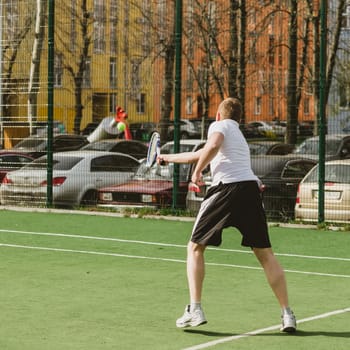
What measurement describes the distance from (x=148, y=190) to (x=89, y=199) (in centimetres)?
165

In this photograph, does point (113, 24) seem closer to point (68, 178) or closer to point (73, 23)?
point (73, 23)

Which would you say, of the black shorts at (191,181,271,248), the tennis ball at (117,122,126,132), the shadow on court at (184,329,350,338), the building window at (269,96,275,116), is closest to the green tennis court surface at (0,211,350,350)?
the shadow on court at (184,329,350,338)

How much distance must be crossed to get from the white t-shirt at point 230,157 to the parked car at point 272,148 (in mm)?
10828

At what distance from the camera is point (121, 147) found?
23.0 metres

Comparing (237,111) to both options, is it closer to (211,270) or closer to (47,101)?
(211,270)

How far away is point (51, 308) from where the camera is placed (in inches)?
407

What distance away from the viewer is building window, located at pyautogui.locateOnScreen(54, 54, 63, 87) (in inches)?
905

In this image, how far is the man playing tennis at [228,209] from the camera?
30.0ft

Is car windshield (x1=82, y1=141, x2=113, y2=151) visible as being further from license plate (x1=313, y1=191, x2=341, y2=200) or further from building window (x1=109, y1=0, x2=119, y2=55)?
license plate (x1=313, y1=191, x2=341, y2=200)

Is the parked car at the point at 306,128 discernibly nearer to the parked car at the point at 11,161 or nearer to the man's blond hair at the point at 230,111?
the parked car at the point at 11,161

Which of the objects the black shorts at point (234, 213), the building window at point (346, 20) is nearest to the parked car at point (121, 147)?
the building window at point (346, 20)

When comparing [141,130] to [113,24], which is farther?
[113,24]

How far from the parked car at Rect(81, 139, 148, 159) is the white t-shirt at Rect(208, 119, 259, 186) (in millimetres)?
12946

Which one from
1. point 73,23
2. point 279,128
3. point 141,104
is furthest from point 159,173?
point 73,23
